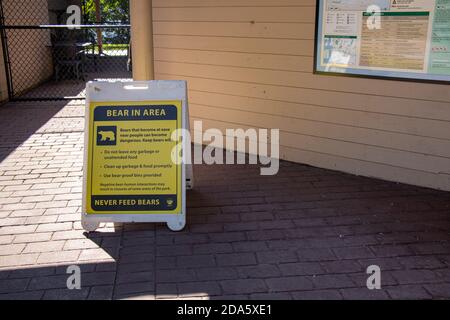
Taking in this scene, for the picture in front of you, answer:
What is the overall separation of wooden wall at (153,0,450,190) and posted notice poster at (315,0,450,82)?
133 millimetres

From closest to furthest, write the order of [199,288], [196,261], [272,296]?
[272,296], [199,288], [196,261]

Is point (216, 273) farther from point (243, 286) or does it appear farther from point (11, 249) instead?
point (11, 249)

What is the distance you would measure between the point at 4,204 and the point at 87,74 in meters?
9.17

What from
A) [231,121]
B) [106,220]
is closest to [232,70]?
[231,121]

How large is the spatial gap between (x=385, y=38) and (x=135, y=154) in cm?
281

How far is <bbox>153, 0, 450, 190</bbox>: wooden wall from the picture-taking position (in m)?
5.16

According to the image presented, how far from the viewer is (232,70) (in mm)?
6301

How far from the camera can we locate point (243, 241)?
4086mm

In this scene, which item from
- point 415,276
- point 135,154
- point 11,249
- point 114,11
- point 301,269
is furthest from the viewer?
point 114,11

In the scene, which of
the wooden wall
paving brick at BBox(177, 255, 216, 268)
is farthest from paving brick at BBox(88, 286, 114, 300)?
the wooden wall

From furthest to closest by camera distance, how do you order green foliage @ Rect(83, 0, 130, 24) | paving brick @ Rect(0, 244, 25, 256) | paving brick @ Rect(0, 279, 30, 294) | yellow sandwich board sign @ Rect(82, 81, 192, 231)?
1. green foliage @ Rect(83, 0, 130, 24)
2. yellow sandwich board sign @ Rect(82, 81, 192, 231)
3. paving brick @ Rect(0, 244, 25, 256)
4. paving brick @ Rect(0, 279, 30, 294)

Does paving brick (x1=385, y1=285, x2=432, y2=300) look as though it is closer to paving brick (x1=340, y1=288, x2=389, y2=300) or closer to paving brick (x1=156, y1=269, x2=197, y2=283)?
paving brick (x1=340, y1=288, x2=389, y2=300)

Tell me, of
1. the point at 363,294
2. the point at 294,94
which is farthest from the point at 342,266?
the point at 294,94
